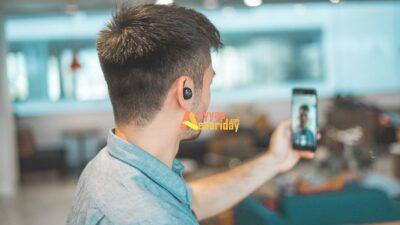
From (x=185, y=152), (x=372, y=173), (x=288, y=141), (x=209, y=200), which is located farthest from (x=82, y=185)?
(x=185, y=152)

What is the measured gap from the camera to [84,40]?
8648 millimetres

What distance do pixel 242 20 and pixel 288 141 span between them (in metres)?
8.33

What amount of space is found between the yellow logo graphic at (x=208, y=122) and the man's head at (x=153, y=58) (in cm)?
2

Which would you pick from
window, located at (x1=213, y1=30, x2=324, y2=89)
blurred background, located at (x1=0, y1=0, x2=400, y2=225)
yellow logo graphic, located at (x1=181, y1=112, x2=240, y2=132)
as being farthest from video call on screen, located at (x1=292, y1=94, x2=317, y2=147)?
window, located at (x1=213, y1=30, x2=324, y2=89)

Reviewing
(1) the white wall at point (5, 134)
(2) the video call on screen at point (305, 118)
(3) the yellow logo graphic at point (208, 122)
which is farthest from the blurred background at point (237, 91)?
(3) the yellow logo graphic at point (208, 122)

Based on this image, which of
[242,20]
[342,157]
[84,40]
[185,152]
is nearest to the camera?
[342,157]

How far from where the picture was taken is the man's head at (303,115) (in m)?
1.23

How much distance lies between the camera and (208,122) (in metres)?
0.96

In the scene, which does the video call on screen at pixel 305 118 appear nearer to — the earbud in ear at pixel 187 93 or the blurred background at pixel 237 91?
the earbud in ear at pixel 187 93

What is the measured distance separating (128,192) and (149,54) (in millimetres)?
219

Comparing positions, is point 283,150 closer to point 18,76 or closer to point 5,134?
point 5,134

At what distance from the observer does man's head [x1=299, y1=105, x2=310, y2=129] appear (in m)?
1.23

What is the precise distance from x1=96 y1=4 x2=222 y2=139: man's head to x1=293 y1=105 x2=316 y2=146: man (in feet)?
1.34

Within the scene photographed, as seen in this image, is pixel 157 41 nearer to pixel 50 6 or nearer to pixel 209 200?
pixel 209 200
